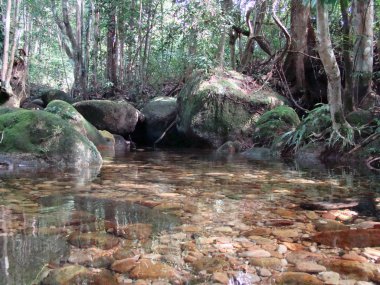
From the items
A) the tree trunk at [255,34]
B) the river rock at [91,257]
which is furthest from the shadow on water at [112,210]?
the tree trunk at [255,34]

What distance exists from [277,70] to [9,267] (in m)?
10.1

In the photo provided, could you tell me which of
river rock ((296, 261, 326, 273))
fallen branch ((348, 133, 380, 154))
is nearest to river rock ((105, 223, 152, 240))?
river rock ((296, 261, 326, 273))

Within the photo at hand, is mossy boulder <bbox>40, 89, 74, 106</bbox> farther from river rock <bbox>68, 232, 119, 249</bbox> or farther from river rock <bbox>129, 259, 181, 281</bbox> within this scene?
river rock <bbox>129, 259, 181, 281</bbox>

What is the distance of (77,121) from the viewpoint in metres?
8.42

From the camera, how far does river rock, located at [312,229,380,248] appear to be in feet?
7.89

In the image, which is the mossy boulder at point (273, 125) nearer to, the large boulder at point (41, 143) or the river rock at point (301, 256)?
the large boulder at point (41, 143)

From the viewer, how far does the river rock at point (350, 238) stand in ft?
7.89

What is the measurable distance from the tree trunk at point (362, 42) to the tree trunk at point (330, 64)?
52.6 inches

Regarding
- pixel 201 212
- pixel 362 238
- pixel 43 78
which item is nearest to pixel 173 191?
pixel 201 212

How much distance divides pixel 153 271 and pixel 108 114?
9.15m

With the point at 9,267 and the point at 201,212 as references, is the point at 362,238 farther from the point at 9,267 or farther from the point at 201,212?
the point at 9,267

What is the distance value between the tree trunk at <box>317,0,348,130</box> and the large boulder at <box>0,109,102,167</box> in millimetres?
3424

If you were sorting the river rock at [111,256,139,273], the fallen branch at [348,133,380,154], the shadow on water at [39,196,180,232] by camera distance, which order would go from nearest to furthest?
the river rock at [111,256,139,273], the shadow on water at [39,196,180,232], the fallen branch at [348,133,380,154]

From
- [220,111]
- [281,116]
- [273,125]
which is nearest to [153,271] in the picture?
[273,125]
